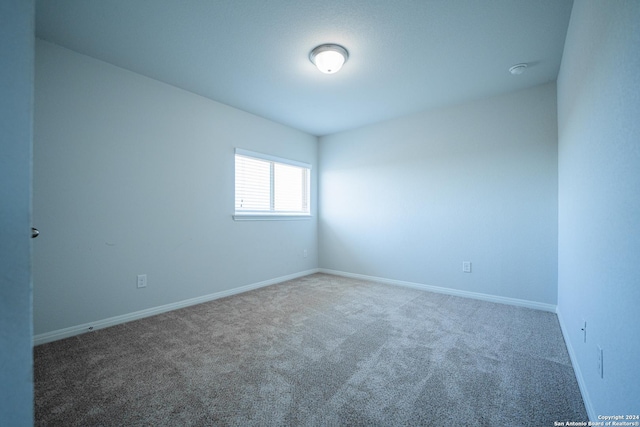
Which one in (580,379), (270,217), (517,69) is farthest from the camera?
(270,217)

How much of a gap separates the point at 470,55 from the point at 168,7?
2.41m

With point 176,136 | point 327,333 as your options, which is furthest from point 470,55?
point 176,136

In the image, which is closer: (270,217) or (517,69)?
(517,69)

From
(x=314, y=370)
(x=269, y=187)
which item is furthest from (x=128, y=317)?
(x=269, y=187)

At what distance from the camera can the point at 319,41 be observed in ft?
6.93

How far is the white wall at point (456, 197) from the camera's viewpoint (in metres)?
2.83

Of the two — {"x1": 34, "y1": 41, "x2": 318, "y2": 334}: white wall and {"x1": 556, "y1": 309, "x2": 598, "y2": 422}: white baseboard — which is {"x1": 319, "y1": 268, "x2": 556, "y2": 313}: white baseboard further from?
{"x1": 34, "y1": 41, "x2": 318, "y2": 334}: white wall

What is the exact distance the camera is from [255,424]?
4.10 feet

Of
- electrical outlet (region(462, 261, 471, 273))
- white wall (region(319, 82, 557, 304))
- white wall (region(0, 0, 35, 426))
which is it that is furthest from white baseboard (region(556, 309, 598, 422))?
white wall (region(0, 0, 35, 426))

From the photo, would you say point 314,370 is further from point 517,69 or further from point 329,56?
point 517,69

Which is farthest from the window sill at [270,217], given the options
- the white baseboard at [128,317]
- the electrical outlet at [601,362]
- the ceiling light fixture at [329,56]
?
the electrical outlet at [601,362]

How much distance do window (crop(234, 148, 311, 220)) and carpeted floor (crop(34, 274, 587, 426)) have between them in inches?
58.1

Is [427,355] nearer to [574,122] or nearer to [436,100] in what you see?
[574,122]

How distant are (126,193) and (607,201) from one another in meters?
3.40
